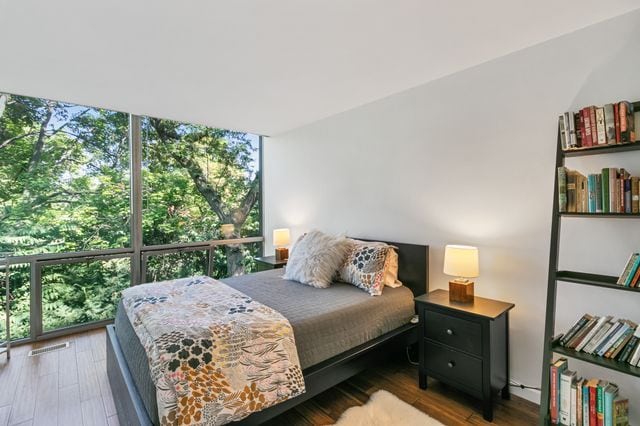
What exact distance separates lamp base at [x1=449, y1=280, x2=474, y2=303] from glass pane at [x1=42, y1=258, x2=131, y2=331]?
11.6 ft

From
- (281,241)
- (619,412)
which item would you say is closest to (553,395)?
(619,412)

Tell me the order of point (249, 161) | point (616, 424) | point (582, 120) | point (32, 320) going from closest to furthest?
point (616, 424) → point (582, 120) → point (32, 320) → point (249, 161)

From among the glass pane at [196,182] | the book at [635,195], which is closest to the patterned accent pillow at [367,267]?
the book at [635,195]

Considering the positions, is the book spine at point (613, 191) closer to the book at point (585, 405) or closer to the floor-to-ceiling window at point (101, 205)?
the book at point (585, 405)

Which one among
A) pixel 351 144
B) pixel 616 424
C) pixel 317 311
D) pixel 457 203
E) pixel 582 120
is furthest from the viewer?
pixel 351 144

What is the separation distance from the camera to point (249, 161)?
4.73 metres

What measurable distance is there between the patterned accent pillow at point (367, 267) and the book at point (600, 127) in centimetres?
159

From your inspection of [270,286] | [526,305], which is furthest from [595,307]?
[270,286]

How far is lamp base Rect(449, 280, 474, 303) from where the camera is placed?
227 cm

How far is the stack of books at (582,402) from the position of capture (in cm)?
157

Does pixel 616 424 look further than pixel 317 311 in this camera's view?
No

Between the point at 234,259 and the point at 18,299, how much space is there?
2290mm

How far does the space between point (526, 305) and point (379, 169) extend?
5.58ft

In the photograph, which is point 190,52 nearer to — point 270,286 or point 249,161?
point 270,286
